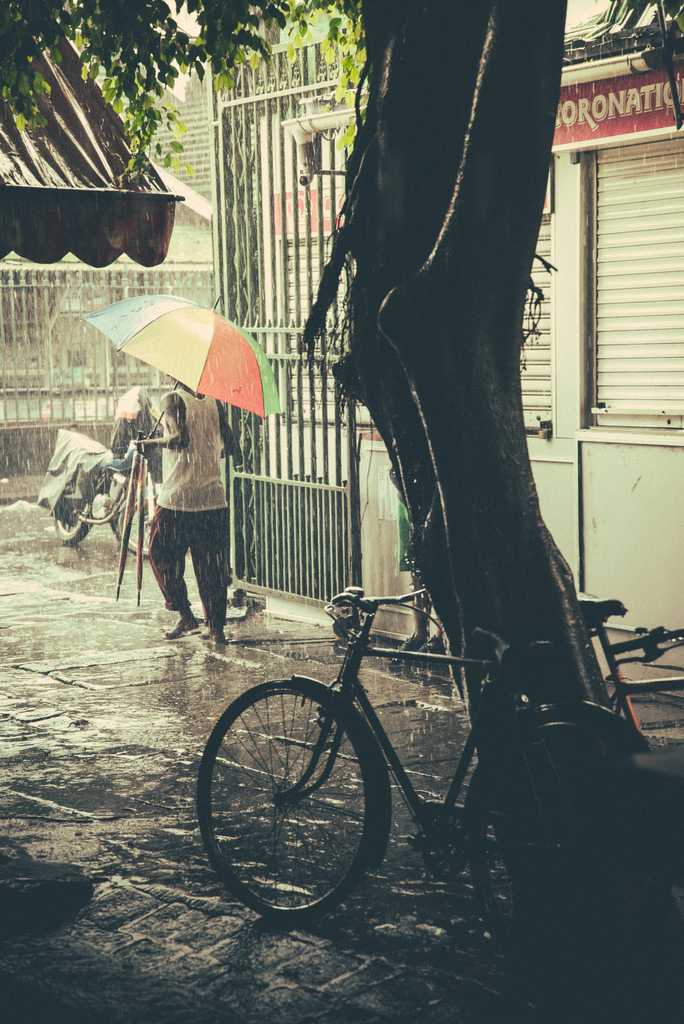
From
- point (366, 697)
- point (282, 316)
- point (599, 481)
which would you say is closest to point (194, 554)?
point (282, 316)

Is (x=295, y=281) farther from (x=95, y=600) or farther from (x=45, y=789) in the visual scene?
(x=45, y=789)

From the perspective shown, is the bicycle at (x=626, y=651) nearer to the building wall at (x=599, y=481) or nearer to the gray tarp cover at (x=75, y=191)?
the building wall at (x=599, y=481)

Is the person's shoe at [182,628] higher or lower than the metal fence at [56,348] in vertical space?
lower

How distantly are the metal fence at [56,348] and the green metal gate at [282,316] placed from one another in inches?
465

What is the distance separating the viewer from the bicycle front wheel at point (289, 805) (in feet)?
17.5

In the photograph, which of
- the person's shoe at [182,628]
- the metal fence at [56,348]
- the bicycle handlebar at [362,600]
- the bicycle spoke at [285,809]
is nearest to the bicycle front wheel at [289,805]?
the bicycle spoke at [285,809]

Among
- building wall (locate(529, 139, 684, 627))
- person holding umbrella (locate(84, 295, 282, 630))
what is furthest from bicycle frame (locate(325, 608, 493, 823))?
person holding umbrella (locate(84, 295, 282, 630))

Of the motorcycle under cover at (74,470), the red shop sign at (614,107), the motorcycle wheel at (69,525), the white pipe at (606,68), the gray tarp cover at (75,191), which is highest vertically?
the white pipe at (606,68)

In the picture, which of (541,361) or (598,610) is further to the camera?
(541,361)

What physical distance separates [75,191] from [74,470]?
8383 millimetres

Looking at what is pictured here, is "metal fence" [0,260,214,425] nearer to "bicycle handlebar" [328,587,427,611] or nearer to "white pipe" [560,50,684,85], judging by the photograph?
"white pipe" [560,50,684,85]

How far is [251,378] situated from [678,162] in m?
3.24

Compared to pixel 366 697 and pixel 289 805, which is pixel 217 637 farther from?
pixel 366 697

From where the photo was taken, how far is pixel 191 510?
10781 millimetres
